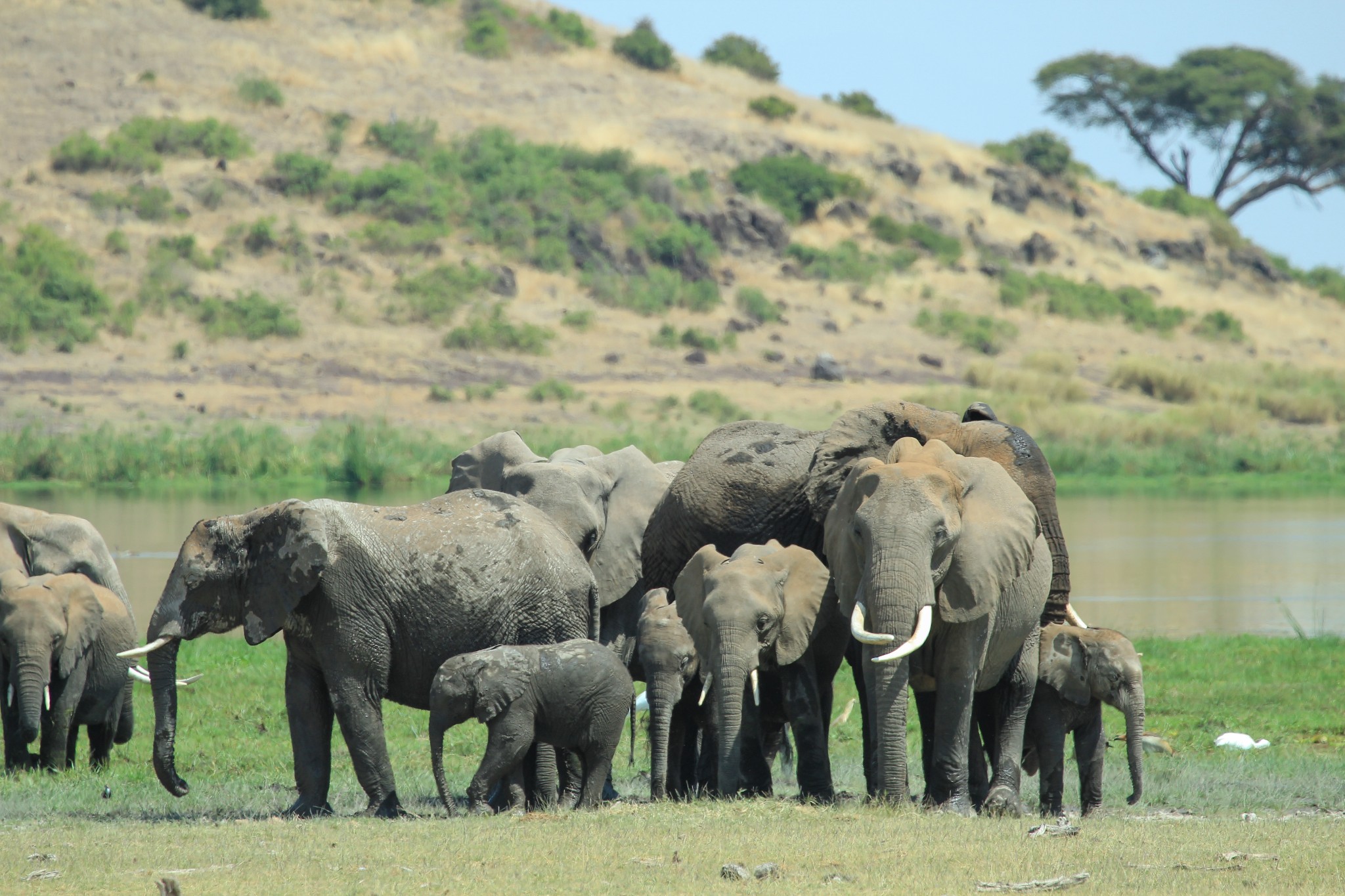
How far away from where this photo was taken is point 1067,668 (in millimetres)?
9430

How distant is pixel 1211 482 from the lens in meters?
37.8

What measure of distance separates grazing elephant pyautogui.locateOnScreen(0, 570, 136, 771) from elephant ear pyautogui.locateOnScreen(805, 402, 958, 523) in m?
4.57

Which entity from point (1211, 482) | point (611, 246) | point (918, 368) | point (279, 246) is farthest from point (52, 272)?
point (1211, 482)

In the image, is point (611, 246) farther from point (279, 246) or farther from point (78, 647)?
point (78, 647)

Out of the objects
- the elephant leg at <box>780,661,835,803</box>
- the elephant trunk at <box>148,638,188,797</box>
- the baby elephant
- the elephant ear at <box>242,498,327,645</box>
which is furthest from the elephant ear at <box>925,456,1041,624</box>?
the elephant trunk at <box>148,638,188,797</box>

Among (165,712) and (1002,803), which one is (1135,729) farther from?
(165,712)

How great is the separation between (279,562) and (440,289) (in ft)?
118

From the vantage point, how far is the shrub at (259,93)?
56125 millimetres

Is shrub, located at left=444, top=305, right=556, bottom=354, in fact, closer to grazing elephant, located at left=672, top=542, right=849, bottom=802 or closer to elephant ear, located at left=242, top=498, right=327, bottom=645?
grazing elephant, located at left=672, top=542, right=849, bottom=802

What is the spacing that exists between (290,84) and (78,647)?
50.2 metres

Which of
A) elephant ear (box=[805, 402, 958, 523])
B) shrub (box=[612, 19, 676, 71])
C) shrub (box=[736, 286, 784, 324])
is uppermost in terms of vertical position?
shrub (box=[612, 19, 676, 71])

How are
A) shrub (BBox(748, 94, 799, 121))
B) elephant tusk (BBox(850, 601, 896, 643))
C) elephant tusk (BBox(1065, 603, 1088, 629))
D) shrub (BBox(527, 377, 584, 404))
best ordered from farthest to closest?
shrub (BBox(748, 94, 799, 121)) < shrub (BBox(527, 377, 584, 404)) < elephant tusk (BBox(1065, 603, 1088, 629)) < elephant tusk (BBox(850, 601, 896, 643))

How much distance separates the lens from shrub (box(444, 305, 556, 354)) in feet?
139

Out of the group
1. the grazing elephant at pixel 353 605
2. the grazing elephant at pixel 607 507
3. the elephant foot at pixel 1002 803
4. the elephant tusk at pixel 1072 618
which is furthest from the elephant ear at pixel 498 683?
the elephant tusk at pixel 1072 618
